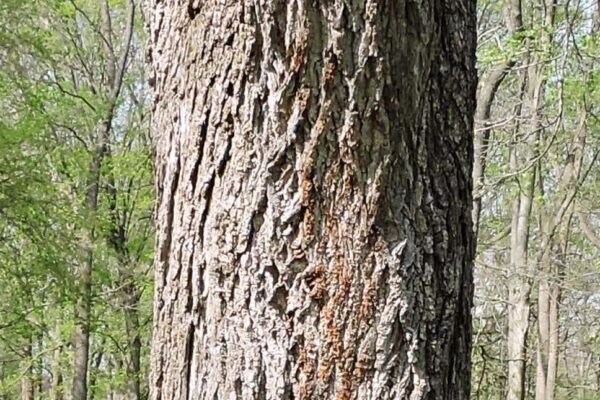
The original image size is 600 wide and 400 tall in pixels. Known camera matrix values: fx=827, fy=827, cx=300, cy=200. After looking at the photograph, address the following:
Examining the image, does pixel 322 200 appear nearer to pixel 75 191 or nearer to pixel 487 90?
pixel 487 90

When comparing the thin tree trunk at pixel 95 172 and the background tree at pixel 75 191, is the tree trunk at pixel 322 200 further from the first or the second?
the thin tree trunk at pixel 95 172

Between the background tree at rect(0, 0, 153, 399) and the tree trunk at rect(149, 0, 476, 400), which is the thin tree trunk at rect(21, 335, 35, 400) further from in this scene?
the tree trunk at rect(149, 0, 476, 400)

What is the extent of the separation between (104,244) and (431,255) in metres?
10.6

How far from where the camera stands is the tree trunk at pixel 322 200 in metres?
1.26

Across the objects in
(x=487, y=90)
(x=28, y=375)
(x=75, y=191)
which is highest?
(x=487, y=90)

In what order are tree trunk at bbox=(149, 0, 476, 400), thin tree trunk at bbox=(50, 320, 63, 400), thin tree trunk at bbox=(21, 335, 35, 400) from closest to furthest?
1. tree trunk at bbox=(149, 0, 476, 400)
2. thin tree trunk at bbox=(21, 335, 35, 400)
3. thin tree trunk at bbox=(50, 320, 63, 400)

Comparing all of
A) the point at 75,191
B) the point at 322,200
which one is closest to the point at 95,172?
the point at 75,191

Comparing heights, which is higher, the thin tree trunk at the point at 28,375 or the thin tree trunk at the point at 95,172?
the thin tree trunk at the point at 95,172

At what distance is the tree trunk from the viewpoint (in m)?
1.26

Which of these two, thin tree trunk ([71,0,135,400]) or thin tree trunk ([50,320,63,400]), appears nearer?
thin tree trunk ([71,0,135,400])

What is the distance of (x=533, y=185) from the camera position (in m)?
12.2

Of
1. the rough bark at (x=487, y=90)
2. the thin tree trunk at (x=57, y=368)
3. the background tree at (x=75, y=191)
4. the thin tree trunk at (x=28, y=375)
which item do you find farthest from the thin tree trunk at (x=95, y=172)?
the rough bark at (x=487, y=90)

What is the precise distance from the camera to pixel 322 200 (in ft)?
4.19

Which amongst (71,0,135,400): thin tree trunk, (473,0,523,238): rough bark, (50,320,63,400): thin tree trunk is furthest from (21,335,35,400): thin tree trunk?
(473,0,523,238): rough bark
